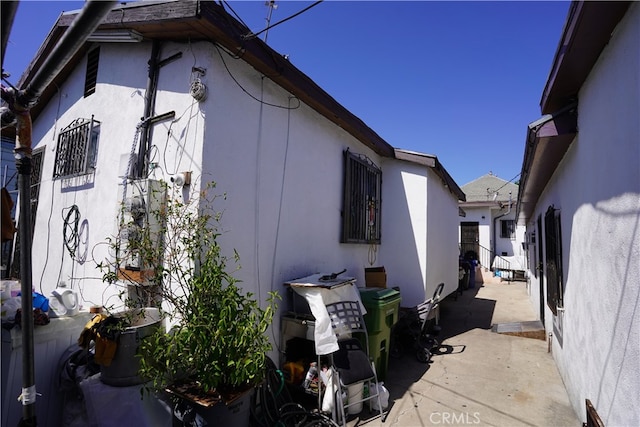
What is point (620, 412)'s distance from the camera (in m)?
2.09

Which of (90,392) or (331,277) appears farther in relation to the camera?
(331,277)

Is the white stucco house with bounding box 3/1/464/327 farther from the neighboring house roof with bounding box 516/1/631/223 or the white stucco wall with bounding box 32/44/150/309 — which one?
the neighboring house roof with bounding box 516/1/631/223

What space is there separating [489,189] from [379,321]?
20.4 meters

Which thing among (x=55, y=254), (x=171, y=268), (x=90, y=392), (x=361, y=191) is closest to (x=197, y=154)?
(x=171, y=268)

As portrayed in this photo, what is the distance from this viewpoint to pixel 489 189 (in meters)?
21.8

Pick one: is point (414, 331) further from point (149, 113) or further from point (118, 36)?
point (118, 36)

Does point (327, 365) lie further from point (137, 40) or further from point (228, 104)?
point (137, 40)

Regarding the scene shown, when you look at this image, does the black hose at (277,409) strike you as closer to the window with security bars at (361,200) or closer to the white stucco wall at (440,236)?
the window with security bars at (361,200)

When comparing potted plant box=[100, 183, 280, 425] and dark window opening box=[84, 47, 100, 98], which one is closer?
potted plant box=[100, 183, 280, 425]

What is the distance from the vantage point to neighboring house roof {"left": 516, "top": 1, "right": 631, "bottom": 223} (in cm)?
200

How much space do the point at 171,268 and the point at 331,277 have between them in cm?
199

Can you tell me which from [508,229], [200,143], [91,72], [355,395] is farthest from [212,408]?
[508,229]

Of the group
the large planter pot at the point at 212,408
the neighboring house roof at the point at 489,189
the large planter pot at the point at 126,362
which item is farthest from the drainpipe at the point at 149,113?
the neighboring house roof at the point at 489,189

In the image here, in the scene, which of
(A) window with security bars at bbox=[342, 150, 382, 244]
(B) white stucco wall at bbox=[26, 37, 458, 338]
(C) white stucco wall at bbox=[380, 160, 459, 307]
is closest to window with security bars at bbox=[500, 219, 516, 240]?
(C) white stucco wall at bbox=[380, 160, 459, 307]
